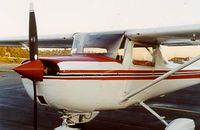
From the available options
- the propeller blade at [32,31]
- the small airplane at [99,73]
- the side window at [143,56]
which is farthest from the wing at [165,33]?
the propeller blade at [32,31]

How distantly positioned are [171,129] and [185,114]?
306cm

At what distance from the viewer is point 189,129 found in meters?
5.94

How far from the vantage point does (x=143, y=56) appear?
6.56 m

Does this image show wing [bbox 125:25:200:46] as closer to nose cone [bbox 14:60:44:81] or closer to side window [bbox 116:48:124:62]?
side window [bbox 116:48:124:62]

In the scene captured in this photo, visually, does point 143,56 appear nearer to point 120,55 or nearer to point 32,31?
point 120,55

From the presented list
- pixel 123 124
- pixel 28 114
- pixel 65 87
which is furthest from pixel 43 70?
pixel 28 114

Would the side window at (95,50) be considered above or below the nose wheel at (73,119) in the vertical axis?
above

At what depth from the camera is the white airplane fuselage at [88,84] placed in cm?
516

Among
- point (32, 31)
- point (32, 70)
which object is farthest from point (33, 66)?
point (32, 31)

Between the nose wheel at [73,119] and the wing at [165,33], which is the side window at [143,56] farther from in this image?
the nose wheel at [73,119]

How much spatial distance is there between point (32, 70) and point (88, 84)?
94 centimetres

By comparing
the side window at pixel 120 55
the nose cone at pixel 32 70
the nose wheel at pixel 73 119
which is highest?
the side window at pixel 120 55

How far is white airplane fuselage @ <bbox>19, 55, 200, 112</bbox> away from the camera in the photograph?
5.16 meters

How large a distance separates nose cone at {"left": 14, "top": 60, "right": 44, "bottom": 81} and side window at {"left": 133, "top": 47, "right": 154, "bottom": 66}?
6.33ft
